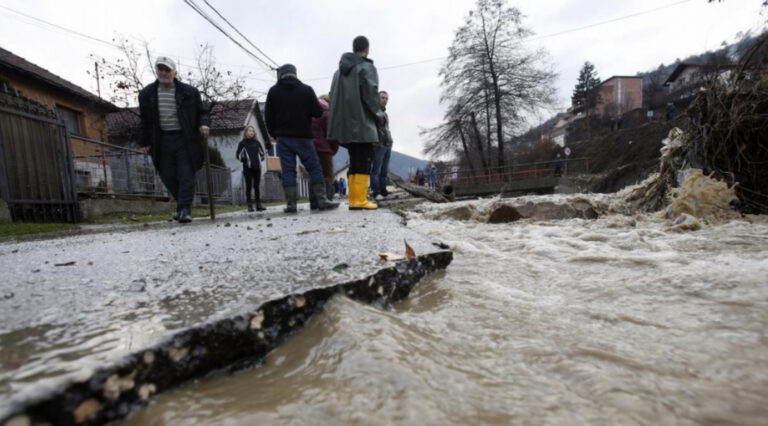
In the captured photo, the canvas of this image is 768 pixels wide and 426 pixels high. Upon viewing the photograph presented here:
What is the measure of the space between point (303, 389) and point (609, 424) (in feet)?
1.72

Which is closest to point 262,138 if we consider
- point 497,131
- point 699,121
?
point 497,131

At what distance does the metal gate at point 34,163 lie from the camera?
16.3ft

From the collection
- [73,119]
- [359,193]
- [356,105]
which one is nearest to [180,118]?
[356,105]

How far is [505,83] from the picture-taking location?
2198 cm

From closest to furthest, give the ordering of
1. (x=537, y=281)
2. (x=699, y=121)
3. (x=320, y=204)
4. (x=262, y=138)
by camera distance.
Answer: (x=537, y=281), (x=699, y=121), (x=320, y=204), (x=262, y=138)

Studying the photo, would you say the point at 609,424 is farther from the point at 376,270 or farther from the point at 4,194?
the point at 4,194

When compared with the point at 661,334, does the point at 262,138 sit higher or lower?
higher

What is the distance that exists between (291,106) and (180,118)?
128cm

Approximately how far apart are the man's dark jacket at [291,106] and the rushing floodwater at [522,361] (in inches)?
148

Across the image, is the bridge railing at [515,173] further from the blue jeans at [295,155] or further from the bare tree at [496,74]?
the blue jeans at [295,155]

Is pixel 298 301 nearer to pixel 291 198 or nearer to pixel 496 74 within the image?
pixel 291 198

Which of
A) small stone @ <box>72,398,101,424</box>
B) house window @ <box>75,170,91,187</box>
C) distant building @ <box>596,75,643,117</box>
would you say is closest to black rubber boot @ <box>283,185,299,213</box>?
small stone @ <box>72,398,101,424</box>

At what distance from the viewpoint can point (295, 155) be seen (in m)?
4.93

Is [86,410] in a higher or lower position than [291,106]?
lower
